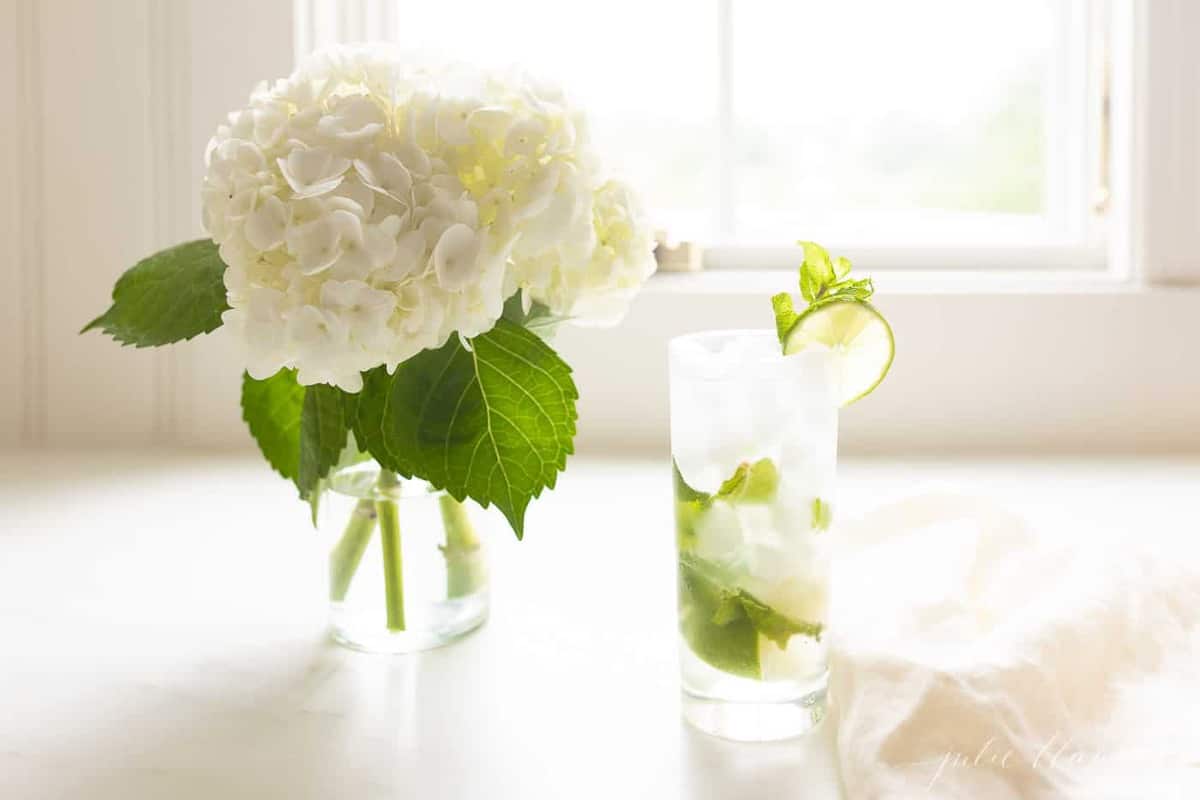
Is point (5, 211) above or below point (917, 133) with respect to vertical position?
below

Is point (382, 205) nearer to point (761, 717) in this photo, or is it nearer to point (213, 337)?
point (761, 717)

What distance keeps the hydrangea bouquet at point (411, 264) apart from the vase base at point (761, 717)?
15cm

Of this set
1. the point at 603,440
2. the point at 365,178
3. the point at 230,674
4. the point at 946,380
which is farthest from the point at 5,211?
the point at 946,380

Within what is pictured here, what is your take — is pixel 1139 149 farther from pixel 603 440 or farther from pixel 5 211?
pixel 5 211

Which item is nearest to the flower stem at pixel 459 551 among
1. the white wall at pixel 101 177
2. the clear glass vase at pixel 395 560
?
the clear glass vase at pixel 395 560

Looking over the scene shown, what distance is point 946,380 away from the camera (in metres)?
1.29

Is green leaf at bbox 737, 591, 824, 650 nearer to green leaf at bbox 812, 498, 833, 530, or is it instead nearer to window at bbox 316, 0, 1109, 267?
green leaf at bbox 812, 498, 833, 530

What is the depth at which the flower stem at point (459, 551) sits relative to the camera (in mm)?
754

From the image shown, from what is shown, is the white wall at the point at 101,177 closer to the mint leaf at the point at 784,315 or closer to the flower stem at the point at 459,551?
the flower stem at the point at 459,551

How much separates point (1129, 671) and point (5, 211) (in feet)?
4.00

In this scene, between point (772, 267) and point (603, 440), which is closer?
point (603, 440)

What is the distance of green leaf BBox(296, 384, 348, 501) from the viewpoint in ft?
2.24

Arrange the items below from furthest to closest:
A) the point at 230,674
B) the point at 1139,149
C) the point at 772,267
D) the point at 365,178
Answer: the point at 772,267
the point at 1139,149
the point at 230,674
the point at 365,178

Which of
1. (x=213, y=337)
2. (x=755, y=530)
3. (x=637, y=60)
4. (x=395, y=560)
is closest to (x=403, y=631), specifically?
(x=395, y=560)
